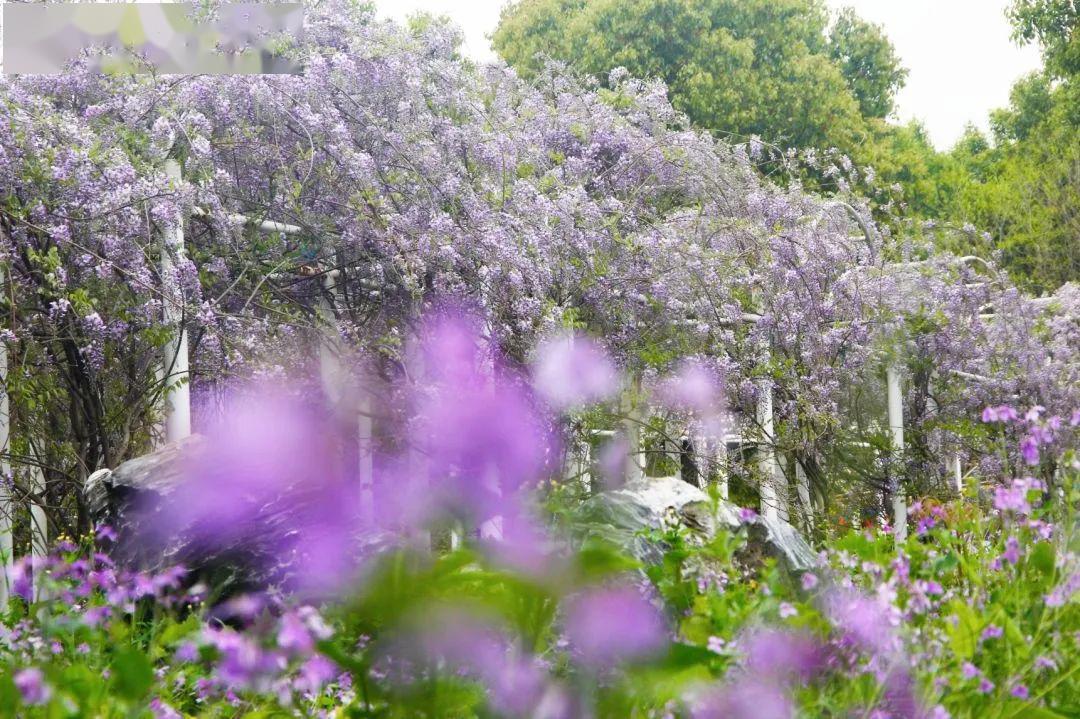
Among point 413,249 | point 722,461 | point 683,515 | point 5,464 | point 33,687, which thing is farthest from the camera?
point 722,461

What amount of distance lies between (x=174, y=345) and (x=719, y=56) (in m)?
14.2

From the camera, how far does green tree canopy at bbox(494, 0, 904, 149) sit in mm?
17703

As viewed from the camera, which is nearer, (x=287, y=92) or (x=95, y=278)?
(x=95, y=278)

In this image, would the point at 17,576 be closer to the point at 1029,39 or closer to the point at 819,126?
the point at 819,126

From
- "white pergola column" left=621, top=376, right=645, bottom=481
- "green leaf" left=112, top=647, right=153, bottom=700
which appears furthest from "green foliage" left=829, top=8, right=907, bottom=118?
"green leaf" left=112, top=647, right=153, bottom=700

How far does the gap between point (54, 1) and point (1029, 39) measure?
52.8ft

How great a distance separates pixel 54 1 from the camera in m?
5.91

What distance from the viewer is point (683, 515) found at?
Answer: 4039mm

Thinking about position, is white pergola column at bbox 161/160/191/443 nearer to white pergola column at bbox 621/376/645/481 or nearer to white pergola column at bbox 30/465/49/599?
white pergola column at bbox 30/465/49/599

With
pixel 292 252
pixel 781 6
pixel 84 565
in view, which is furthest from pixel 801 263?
pixel 781 6

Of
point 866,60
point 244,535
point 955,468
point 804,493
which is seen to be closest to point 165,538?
point 244,535

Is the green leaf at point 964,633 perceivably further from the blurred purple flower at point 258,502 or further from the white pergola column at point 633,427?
the white pergola column at point 633,427

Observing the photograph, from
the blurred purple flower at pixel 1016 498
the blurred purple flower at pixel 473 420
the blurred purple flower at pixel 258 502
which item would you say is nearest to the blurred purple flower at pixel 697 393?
the blurred purple flower at pixel 473 420

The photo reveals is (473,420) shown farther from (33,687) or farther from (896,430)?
(896,430)
